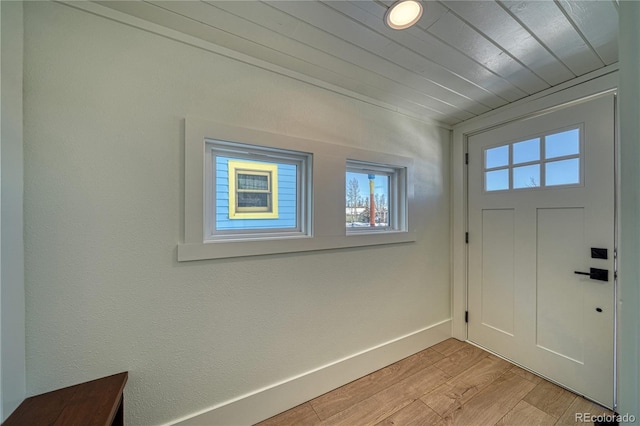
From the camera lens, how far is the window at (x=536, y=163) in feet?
5.91

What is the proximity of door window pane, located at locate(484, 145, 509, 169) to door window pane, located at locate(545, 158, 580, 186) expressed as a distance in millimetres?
309

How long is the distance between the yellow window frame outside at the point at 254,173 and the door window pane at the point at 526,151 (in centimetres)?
197

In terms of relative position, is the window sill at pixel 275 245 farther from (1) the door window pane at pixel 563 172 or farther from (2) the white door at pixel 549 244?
(1) the door window pane at pixel 563 172

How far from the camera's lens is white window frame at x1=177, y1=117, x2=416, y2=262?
1.38 metres

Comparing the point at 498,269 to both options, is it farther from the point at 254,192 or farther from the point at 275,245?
the point at 254,192

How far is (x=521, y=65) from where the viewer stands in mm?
1597

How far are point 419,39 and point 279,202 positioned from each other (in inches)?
49.5

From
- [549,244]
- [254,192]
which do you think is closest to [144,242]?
[254,192]

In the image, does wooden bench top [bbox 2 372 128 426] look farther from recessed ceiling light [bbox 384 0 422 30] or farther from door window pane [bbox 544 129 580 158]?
door window pane [bbox 544 129 580 158]

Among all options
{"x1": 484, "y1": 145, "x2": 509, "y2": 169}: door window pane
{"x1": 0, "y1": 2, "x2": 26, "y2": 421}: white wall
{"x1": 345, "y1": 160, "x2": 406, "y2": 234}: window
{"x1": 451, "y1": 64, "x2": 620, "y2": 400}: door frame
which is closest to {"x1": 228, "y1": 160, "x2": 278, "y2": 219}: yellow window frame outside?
{"x1": 345, "y1": 160, "x2": 406, "y2": 234}: window

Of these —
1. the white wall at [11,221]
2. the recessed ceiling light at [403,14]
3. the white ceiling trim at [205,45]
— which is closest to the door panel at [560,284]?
the white ceiling trim at [205,45]

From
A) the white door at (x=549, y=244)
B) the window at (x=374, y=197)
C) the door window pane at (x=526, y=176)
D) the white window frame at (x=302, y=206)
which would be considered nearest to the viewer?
the white window frame at (x=302, y=206)

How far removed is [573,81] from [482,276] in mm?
1630

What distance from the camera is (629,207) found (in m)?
0.44
